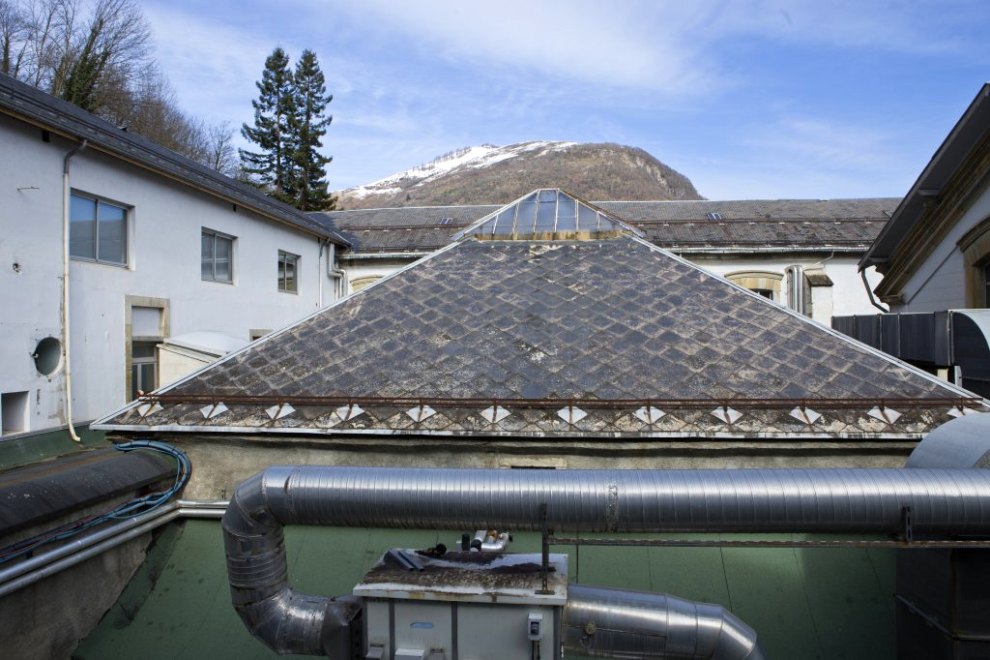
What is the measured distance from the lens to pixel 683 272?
8.83 metres

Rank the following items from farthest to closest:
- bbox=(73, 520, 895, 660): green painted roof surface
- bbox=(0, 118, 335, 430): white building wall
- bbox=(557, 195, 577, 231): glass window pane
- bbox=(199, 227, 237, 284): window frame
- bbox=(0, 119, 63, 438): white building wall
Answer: bbox=(199, 227, 237, 284): window frame
bbox=(0, 118, 335, 430): white building wall
bbox=(0, 119, 63, 438): white building wall
bbox=(557, 195, 577, 231): glass window pane
bbox=(73, 520, 895, 660): green painted roof surface

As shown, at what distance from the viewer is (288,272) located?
84.0 ft

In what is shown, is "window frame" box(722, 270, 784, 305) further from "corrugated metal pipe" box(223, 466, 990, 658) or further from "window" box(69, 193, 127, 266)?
"corrugated metal pipe" box(223, 466, 990, 658)

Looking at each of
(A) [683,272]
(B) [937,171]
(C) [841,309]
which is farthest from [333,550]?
(C) [841,309]

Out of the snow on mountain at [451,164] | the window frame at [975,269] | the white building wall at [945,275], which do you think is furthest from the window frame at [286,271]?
the snow on mountain at [451,164]

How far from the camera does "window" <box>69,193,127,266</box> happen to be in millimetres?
14344

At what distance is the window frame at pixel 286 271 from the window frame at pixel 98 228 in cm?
843

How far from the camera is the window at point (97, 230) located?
565 inches

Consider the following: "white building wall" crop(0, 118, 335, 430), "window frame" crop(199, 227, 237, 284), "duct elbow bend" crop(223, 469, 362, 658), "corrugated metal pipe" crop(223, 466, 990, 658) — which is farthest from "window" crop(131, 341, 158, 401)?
"corrugated metal pipe" crop(223, 466, 990, 658)

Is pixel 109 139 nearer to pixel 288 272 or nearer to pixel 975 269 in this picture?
pixel 288 272

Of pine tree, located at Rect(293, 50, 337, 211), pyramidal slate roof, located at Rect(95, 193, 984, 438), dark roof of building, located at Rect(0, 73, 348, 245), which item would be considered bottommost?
pyramidal slate roof, located at Rect(95, 193, 984, 438)

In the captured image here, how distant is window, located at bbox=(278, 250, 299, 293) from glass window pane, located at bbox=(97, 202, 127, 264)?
337 inches

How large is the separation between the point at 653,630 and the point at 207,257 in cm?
1984

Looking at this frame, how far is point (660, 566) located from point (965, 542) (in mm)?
2299
